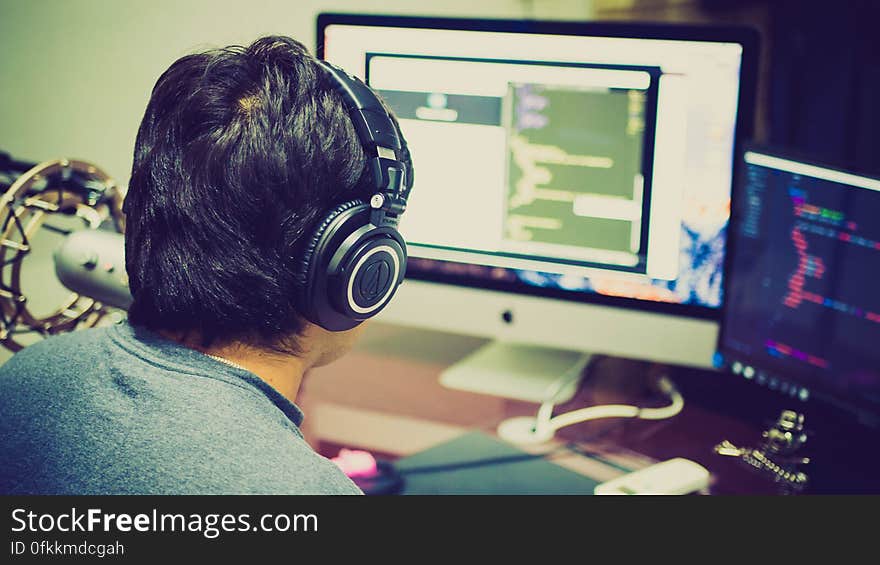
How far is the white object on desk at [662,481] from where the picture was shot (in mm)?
1063

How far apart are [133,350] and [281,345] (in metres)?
0.12

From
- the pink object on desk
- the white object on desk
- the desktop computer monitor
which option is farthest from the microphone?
the white object on desk

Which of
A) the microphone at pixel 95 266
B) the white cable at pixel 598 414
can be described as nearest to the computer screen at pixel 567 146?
the white cable at pixel 598 414

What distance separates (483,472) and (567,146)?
→ 1.50 feet

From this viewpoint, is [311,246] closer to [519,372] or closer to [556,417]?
[556,417]

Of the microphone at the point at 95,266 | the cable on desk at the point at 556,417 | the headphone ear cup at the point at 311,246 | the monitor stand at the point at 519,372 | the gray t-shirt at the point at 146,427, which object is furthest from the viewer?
the monitor stand at the point at 519,372

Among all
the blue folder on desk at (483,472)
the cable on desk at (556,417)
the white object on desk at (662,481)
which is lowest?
the blue folder on desk at (483,472)

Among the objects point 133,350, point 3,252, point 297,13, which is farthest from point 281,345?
point 297,13

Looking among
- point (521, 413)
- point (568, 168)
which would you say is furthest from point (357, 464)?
point (568, 168)

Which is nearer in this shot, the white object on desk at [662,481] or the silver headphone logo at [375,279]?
the silver headphone logo at [375,279]

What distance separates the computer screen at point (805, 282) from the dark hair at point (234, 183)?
62 cm

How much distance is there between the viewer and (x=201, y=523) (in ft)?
2.10

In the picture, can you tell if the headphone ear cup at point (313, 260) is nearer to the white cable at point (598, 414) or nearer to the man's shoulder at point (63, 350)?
the man's shoulder at point (63, 350)

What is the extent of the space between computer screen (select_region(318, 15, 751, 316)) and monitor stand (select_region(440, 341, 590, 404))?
0.49 feet
